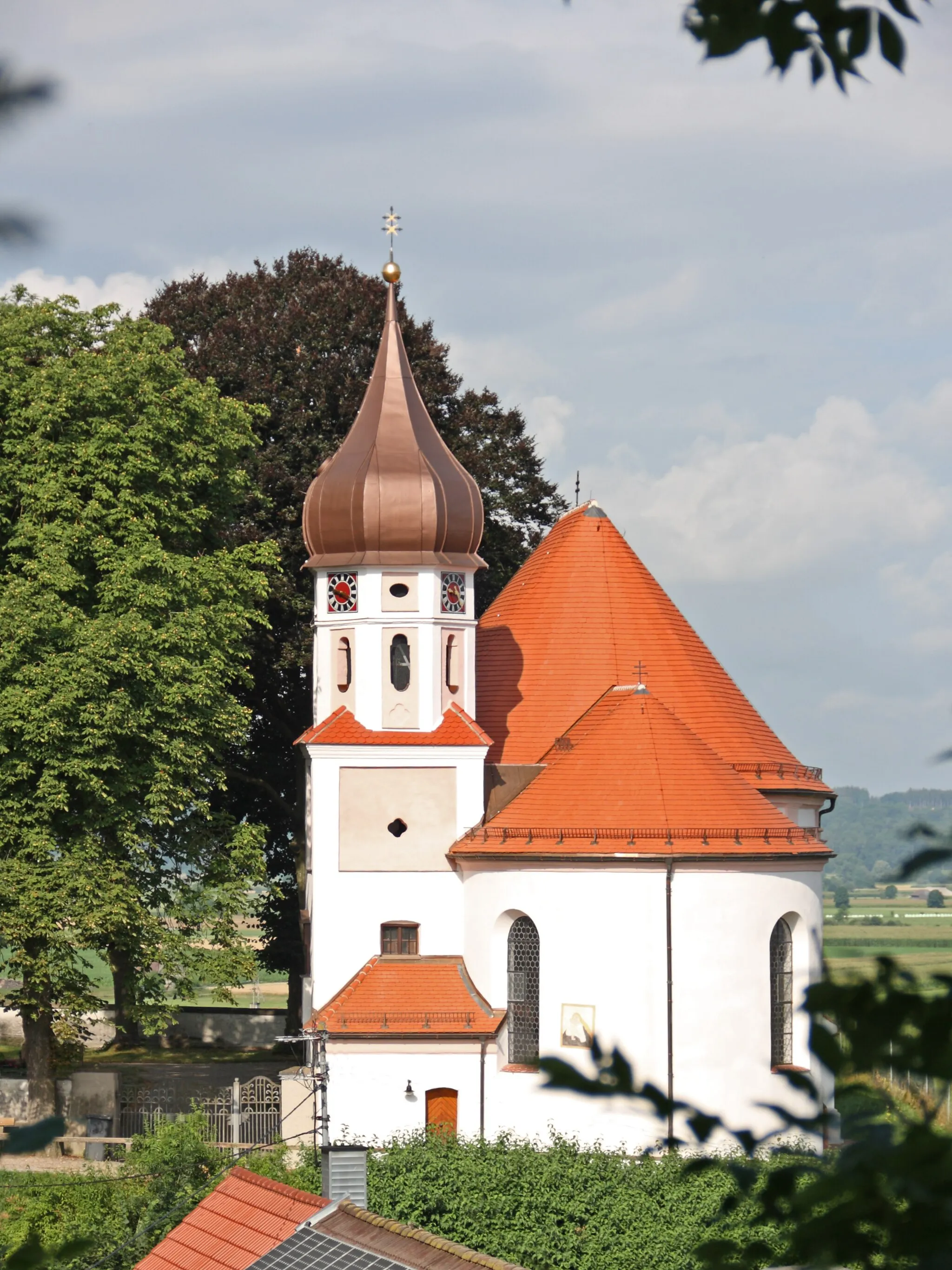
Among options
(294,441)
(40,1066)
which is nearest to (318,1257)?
(40,1066)

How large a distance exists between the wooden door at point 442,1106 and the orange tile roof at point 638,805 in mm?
3764

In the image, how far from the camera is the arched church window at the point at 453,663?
1308 inches

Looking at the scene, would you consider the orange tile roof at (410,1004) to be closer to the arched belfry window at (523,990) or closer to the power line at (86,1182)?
the arched belfry window at (523,990)

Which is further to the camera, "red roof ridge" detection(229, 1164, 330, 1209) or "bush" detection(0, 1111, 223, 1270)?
"bush" detection(0, 1111, 223, 1270)

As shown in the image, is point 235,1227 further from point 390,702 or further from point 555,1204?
point 390,702

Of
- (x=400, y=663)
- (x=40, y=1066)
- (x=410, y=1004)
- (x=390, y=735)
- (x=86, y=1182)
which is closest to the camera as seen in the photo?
A: (x=86, y=1182)

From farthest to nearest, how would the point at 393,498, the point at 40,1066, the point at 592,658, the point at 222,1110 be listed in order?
the point at 592,658 → the point at 40,1066 → the point at 393,498 → the point at 222,1110

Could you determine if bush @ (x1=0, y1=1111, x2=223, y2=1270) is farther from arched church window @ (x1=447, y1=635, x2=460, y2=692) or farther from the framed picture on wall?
arched church window @ (x1=447, y1=635, x2=460, y2=692)

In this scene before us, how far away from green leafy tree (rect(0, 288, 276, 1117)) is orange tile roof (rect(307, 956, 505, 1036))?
308 centimetres

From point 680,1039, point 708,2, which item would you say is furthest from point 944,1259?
point 680,1039

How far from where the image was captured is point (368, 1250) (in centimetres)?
2041

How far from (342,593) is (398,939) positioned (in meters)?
5.89

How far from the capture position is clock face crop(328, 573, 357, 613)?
109 feet

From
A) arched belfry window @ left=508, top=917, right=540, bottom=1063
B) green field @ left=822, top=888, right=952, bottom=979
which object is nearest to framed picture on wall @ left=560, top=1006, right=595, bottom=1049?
arched belfry window @ left=508, top=917, right=540, bottom=1063
